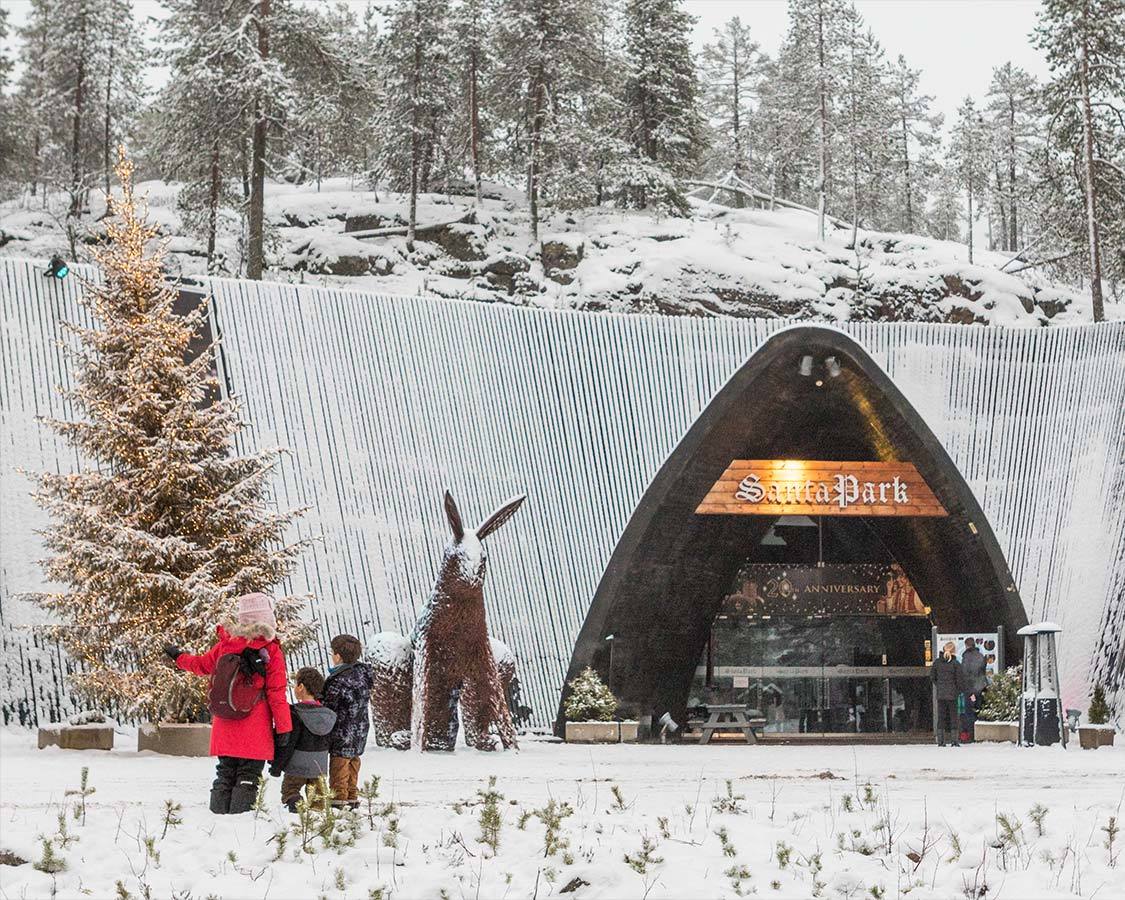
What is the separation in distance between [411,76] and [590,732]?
32895 millimetres

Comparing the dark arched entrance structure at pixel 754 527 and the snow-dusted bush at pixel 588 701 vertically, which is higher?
the dark arched entrance structure at pixel 754 527

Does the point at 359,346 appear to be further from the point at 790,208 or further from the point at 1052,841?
the point at 790,208

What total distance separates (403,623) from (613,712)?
11.1 feet

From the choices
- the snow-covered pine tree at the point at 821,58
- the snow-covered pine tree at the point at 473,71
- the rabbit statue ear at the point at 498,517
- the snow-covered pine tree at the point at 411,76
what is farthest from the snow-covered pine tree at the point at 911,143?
the rabbit statue ear at the point at 498,517

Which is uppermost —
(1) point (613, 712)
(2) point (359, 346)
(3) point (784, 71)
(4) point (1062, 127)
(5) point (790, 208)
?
(3) point (784, 71)

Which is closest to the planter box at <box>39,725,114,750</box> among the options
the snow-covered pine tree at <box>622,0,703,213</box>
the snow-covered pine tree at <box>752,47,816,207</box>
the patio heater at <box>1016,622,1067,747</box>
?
the patio heater at <box>1016,622,1067,747</box>

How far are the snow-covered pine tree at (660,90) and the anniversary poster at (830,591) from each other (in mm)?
26704

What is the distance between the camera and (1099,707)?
19.3 m

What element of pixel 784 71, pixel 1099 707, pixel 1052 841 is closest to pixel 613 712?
pixel 1099 707

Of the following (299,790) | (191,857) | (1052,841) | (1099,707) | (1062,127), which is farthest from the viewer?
(1062,127)

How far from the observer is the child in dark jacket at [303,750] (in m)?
8.40

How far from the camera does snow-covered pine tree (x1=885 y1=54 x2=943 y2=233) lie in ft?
229

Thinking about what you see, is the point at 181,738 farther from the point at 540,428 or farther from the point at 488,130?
the point at 488,130

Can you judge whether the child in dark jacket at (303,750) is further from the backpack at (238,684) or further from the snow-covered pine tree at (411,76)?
the snow-covered pine tree at (411,76)
